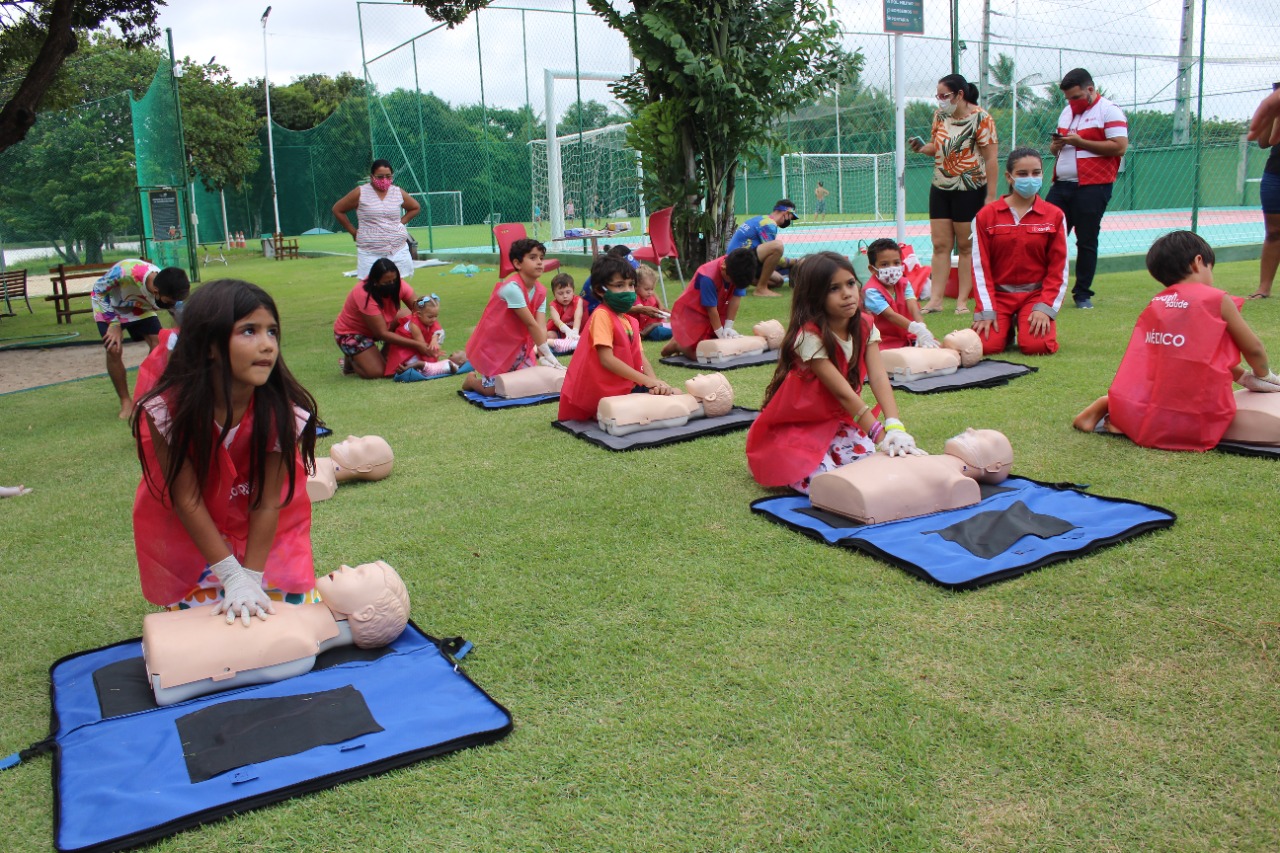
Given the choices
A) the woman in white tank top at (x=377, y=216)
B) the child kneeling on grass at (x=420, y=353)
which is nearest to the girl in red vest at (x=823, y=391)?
the child kneeling on grass at (x=420, y=353)

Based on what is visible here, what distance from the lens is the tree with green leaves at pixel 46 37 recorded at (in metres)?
10.1

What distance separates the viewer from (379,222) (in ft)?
31.2

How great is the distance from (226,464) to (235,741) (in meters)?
0.89

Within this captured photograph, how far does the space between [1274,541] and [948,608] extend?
1.31 metres

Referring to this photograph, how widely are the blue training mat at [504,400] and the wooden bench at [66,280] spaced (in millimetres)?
9651

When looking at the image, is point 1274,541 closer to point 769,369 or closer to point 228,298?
point 228,298

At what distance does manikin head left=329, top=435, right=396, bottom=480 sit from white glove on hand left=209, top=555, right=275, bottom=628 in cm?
203

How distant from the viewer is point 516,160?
→ 80.3 feet

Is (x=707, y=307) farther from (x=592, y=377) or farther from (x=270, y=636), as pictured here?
(x=270, y=636)

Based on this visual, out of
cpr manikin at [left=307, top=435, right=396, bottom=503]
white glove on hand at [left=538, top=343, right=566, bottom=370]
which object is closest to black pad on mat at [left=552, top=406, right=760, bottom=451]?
cpr manikin at [left=307, top=435, right=396, bottom=503]

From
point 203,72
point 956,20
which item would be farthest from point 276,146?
point 956,20

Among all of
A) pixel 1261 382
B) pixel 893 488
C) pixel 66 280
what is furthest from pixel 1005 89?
pixel 66 280

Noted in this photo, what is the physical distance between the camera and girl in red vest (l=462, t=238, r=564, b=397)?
7336 millimetres

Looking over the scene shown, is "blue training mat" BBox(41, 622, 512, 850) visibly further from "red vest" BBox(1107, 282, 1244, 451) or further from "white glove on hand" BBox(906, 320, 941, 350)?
"white glove on hand" BBox(906, 320, 941, 350)
